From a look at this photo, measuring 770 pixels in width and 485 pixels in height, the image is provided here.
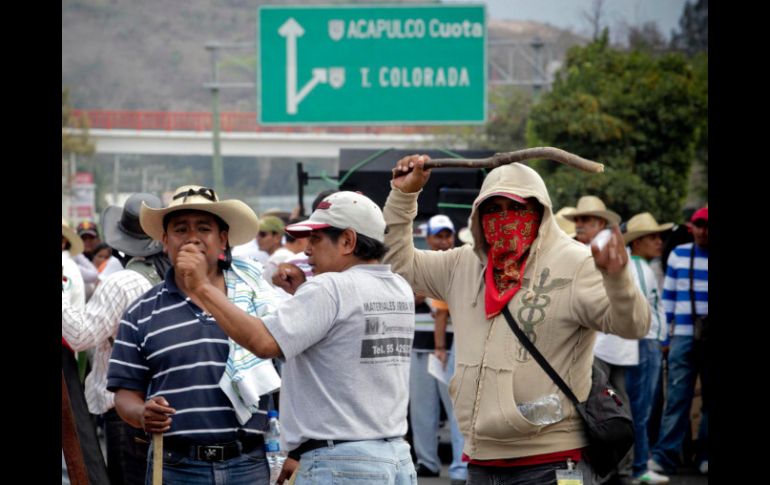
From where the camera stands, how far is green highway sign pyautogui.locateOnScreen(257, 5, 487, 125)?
2070cm

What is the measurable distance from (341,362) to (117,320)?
202 centimetres

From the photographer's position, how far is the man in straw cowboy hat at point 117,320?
240 inches

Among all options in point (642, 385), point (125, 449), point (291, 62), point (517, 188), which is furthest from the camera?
point (291, 62)

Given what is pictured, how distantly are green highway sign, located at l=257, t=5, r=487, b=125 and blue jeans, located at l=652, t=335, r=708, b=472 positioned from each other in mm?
10442

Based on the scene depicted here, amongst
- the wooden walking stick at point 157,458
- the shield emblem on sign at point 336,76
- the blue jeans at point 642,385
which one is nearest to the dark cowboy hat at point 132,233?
the wooden walking stick at point 157,458

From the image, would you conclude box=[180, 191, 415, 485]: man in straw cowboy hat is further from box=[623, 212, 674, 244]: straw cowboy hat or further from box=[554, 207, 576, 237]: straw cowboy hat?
box=[554, 207, 576, 237]: straw cowboy hat

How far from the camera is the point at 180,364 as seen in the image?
4977 mm

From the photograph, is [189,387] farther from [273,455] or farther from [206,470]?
[273,455]

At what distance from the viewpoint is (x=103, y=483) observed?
265 inches

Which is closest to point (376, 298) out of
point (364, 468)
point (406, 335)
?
point (406, 335)

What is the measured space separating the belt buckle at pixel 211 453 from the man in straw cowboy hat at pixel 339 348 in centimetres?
48

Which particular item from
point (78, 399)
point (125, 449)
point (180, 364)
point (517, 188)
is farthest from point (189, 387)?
point (78, 399)

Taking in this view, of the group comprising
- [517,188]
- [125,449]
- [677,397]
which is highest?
[517,188]

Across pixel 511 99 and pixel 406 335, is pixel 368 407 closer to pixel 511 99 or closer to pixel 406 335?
pixel 406 335
